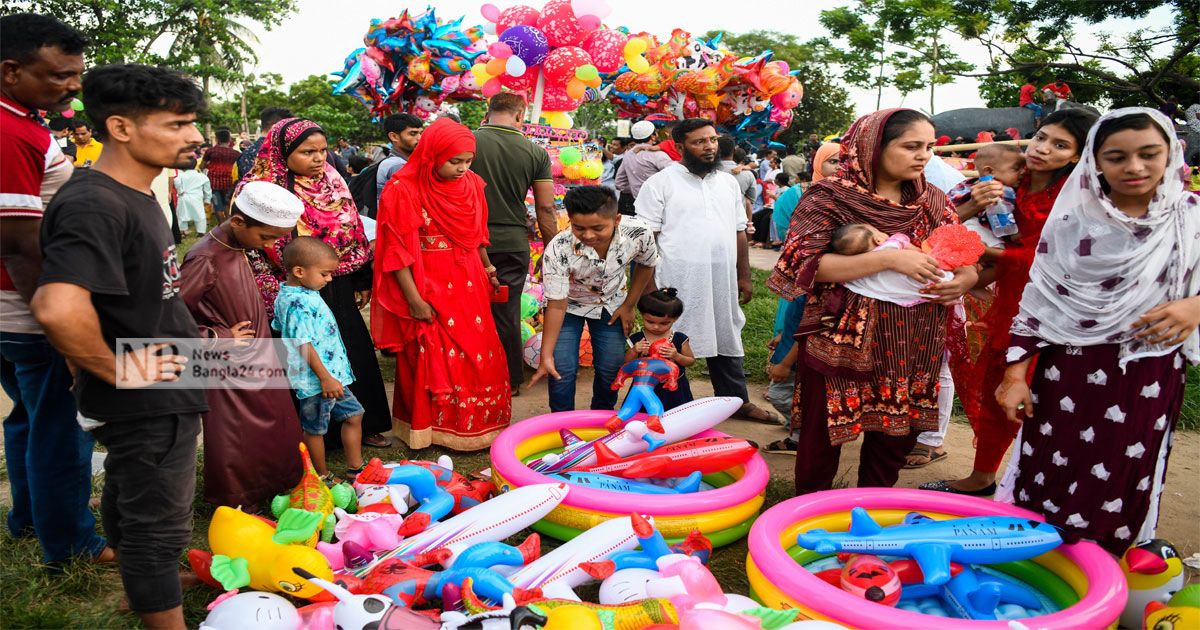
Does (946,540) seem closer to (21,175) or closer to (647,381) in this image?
(647,381)

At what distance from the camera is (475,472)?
150 inches

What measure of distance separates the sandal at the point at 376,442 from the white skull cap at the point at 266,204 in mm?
1530

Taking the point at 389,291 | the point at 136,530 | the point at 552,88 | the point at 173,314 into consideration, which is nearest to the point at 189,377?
the point at 173,314

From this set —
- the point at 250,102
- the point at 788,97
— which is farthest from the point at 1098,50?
the point at 250,102

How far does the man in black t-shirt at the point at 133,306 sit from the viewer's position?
5.88 feet

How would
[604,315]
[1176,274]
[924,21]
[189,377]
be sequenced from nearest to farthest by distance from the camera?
[189,377]
[1176,274]
[604,315]
[924,21]

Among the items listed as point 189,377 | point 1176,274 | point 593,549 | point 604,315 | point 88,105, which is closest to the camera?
point 88,105

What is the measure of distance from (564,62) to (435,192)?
3535 mm

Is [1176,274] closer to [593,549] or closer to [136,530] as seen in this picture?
[593,549]

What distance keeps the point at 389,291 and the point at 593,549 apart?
189cm

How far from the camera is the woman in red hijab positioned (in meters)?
3.78

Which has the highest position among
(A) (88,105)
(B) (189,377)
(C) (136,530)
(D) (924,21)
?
(D) (924,21)

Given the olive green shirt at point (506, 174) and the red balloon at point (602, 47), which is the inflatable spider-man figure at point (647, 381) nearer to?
the olive green shirt at point (506, 174)

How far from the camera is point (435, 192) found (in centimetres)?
383
